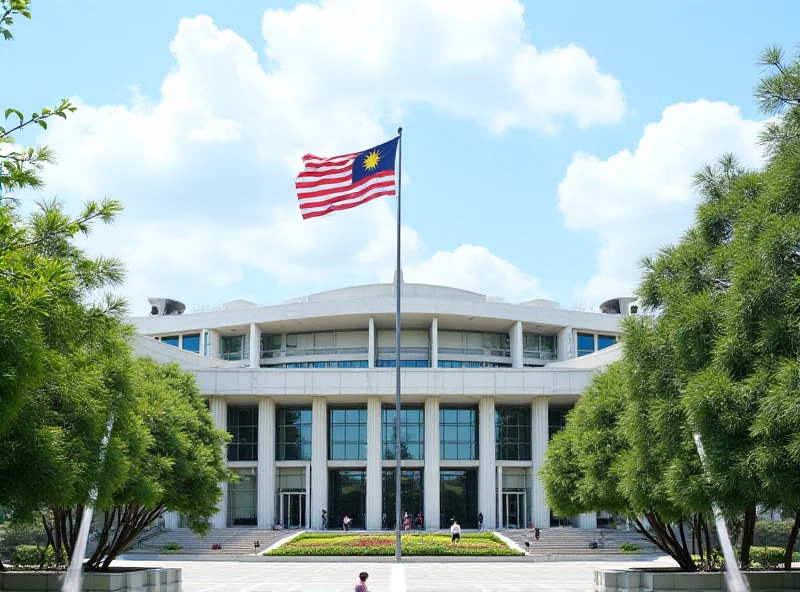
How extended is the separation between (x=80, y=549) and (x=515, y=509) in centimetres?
3763

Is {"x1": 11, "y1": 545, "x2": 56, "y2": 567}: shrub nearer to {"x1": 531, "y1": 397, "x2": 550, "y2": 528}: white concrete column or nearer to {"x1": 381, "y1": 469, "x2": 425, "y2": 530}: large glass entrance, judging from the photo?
{"x1": 381, "y1": 469, "x2": 425, "y2": 530}: large glass entrance

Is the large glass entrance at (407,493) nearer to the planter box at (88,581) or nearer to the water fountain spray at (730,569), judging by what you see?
the planter box at (88,581)

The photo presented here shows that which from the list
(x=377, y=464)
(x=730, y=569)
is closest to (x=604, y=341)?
(x=377, y=464)

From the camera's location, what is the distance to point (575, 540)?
1876 inches

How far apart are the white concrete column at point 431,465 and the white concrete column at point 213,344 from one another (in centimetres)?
1722

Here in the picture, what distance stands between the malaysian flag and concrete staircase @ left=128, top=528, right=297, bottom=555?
22.2 meters

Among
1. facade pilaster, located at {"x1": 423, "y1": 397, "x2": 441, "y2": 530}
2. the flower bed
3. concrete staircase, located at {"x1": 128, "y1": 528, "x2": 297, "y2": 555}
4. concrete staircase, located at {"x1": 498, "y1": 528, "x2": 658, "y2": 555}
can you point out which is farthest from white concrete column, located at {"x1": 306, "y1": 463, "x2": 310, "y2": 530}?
concrete staircase, located at {"x1": 498, "y1": 528, "x2": 658, "y2": 555}

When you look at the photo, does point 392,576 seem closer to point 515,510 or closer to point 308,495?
point 308,495

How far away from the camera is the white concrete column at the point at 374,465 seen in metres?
52.1

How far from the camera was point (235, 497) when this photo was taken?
184ft

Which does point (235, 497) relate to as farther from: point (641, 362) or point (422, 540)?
point (641, 362)

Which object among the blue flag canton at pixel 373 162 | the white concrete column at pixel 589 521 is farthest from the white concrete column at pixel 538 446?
the blue flag canton at pixel 373 162

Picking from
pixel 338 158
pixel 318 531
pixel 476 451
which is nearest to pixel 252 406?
pixel 318 531

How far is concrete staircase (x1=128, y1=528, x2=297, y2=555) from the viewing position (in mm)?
45375
